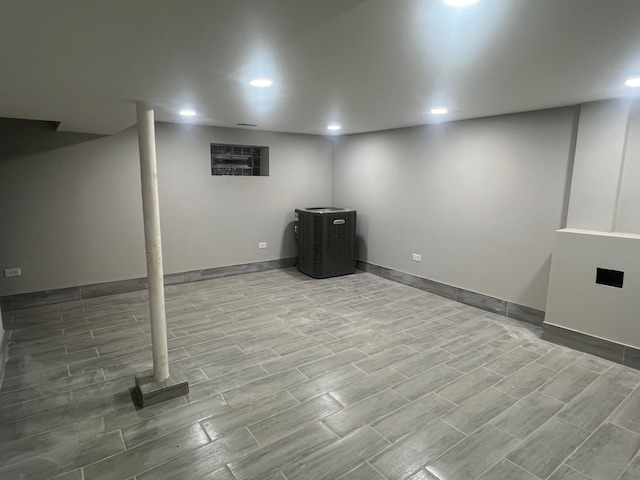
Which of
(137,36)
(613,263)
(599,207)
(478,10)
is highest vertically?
(478,10)

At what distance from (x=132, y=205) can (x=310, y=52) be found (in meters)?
3.87

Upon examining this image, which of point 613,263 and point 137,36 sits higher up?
point 137,36

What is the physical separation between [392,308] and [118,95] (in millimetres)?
3580

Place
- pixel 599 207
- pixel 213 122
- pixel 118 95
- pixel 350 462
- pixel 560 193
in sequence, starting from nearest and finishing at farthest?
pixel 350 462
pixel 118 95
pixel 599 207
pixel 560 193
pixel 213 122

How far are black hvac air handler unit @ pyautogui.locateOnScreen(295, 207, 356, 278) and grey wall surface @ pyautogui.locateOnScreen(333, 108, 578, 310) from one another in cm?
42

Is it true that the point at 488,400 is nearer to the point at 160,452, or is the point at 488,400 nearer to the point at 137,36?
the point at 160,452

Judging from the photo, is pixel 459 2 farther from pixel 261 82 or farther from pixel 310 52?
pixel 261 82

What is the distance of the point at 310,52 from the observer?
2.08 metres

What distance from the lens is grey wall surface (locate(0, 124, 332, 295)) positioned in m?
4.28

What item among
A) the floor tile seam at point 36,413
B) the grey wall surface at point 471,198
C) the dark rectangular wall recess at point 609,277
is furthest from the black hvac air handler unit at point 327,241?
the floor tile seam at point 36,413

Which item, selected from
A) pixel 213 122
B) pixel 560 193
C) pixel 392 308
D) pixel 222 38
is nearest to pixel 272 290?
pixel 392 308

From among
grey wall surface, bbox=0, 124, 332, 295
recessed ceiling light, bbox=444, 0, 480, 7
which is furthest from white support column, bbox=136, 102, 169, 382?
grey wall surface, bbox=0, 124, 332, 295

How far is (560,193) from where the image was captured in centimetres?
368

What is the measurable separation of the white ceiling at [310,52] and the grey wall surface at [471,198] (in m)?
0.66
